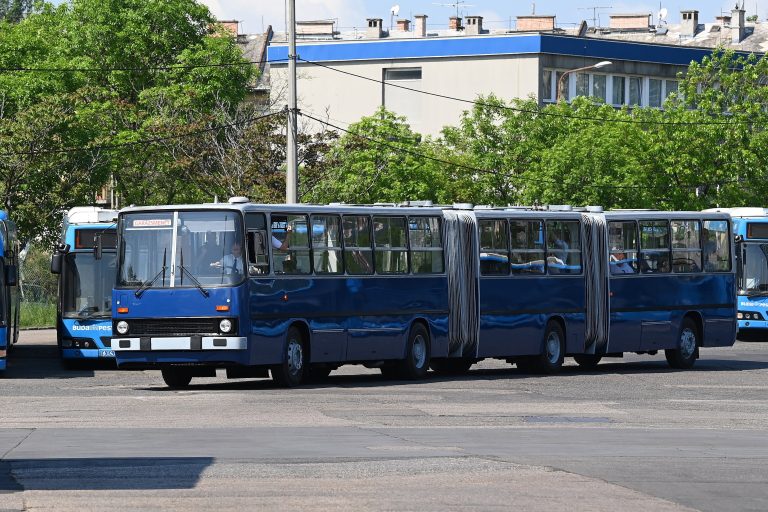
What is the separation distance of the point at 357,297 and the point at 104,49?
41366 mm

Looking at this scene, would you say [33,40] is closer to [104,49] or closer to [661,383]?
[104,49]

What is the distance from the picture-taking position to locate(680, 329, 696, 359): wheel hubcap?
31.5 m

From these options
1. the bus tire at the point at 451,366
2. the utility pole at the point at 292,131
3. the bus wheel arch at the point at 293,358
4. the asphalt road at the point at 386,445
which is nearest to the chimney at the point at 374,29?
the utility pole at the point at 292,131

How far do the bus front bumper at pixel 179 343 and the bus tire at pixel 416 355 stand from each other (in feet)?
13.9

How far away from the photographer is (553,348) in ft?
96.8

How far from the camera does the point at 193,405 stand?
2056 centimetres

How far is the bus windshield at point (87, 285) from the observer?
31703 mm

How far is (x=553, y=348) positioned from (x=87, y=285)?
29.4 feet

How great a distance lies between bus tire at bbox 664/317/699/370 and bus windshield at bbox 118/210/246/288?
10998 millimetres

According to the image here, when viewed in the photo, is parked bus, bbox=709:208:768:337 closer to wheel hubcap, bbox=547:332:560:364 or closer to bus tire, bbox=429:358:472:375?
wheel hubcap, bbox=547:332:560:364

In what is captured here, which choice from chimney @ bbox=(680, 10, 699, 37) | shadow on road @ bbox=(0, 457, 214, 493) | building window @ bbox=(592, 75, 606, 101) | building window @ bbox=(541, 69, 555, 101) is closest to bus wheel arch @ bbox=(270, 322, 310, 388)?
shadow on road @ bbox=(0, 457, 214, 493)

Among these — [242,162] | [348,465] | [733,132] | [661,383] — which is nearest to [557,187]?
[733,132]

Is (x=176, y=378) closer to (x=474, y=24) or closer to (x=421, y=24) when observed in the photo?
(x=474, y=24)

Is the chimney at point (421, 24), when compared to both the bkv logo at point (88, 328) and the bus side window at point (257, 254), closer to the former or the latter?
the bkv logo at point (88, 328)
